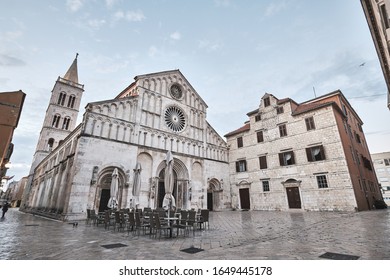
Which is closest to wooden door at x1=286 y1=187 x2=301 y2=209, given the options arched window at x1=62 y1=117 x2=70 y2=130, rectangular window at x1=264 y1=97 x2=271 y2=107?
rectangular window at x1=264 y1=97 x2=271 y2=107

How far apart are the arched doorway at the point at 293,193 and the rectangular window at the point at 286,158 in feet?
6.04

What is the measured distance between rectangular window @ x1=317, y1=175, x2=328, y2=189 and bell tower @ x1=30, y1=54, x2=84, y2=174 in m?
36.9

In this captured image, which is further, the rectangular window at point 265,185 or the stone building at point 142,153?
the rectangular window at point 265,185

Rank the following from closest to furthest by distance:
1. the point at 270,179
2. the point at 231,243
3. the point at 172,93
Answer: the point at 231,243
the point at 270,179
the point at 172,93

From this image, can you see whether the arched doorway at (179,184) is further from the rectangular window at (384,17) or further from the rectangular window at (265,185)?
the rectangular window at (384,17)

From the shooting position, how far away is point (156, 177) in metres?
18.7

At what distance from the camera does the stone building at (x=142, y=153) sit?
15.0m

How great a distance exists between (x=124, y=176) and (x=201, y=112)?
43.3 feet

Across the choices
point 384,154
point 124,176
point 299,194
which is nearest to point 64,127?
point 124,176

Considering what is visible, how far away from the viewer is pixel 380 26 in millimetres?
10352

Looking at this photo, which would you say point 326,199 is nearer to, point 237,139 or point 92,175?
point 237,139

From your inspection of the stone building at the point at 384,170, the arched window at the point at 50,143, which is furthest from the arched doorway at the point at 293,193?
Answer: the stone building at the point at 384,170

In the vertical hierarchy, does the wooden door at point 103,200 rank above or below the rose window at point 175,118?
below

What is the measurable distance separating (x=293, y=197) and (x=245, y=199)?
5.75 meters
